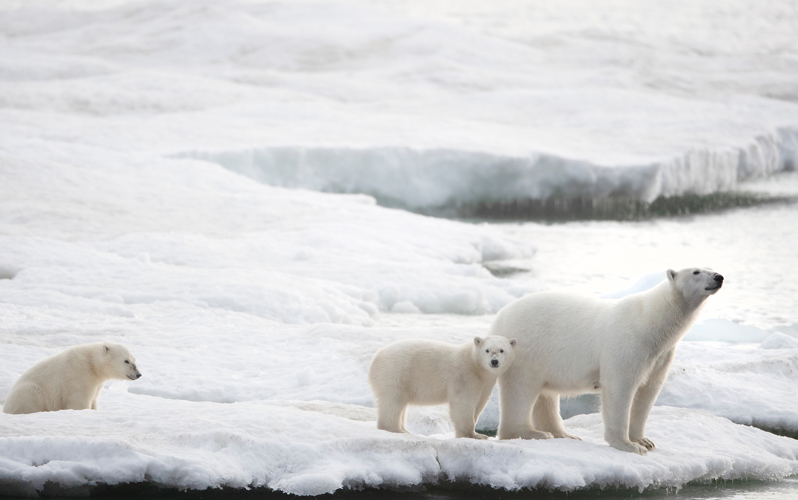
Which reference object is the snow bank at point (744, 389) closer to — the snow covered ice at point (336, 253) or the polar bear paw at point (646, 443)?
the snow covered ice at point (336, 253)

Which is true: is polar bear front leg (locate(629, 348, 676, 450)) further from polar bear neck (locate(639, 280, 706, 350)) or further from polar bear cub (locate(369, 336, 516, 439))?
polar bear cub (locate(369, 336, 516, 439))

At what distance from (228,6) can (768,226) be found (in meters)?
45.1

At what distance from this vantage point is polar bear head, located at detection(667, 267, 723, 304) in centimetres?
570

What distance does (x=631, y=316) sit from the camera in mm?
5914

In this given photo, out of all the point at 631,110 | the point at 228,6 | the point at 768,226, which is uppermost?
the point at 228,6

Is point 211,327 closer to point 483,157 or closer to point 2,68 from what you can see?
point 483,157

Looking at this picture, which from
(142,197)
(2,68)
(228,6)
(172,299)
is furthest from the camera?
(228,6)

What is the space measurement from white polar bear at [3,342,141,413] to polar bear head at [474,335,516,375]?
259cm

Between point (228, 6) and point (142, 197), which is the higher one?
point (228, 6)

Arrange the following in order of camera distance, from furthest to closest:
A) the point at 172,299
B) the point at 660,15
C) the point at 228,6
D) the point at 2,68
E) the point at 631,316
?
the point at 660,15
the point at 228,6
the point at 2,68
the point at 172,299
the point at 631,316

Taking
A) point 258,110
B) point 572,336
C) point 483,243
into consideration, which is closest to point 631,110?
point 258,110

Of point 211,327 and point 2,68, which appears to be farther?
point 2,68

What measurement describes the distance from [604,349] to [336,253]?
31.1 feet

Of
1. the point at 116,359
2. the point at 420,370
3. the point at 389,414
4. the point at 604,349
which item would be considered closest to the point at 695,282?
the point at 604,349
